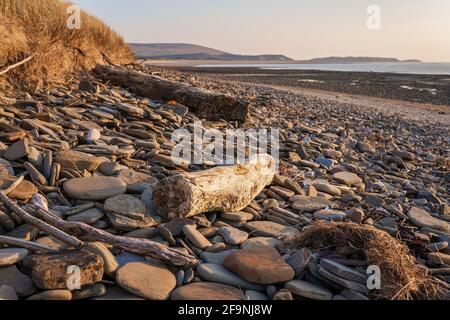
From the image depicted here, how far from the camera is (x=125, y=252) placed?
260cm

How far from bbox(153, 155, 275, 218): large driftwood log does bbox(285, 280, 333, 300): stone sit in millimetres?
1024

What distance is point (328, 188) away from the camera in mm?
4453

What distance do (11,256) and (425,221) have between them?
3742 millimetres

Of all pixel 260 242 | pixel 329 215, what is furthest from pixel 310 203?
pixel 260 242

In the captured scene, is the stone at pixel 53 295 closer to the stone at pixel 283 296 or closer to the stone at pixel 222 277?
the stone at pixel 222 277

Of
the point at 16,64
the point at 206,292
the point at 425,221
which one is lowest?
the point at 425,221

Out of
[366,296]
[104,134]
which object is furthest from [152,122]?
[366,296]

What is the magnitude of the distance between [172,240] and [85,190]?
94 centimetres

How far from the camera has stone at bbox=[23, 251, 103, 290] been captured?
7.02 ft

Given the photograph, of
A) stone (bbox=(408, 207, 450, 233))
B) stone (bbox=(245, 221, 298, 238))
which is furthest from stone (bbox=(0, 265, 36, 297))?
stone (bbox=(408, 207, 450, 233))

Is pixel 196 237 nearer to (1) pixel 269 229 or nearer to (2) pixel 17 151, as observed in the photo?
(1) pixel 269 229
